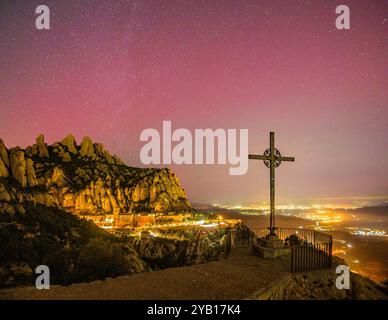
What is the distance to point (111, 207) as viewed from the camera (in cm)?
10019

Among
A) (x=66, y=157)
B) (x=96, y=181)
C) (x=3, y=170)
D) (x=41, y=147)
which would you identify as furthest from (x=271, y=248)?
(x=41, y=147)

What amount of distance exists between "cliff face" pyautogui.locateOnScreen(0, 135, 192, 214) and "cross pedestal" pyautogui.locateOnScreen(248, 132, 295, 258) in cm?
6609

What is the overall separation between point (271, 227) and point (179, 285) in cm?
562

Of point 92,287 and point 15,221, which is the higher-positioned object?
point 92,287

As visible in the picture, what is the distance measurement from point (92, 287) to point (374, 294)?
29.7ft

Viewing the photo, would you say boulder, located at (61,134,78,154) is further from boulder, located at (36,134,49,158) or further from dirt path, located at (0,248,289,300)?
dirt path, located at (0,248,289,300)

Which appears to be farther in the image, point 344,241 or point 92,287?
point 344,241

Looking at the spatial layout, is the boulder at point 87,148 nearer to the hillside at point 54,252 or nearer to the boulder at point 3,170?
the boulder at point 3,170

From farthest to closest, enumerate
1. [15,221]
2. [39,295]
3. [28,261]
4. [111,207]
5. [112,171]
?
1. [112,171]
2. [111,207]
3. [15,221]
4. [28,261]
5. [39,295]

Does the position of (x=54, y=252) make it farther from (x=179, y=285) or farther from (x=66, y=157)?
(x=66, y=157)

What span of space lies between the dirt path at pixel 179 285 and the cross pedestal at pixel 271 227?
1.45 metres

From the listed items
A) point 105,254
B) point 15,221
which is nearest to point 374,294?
point 105,254

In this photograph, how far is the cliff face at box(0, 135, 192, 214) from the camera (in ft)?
303
